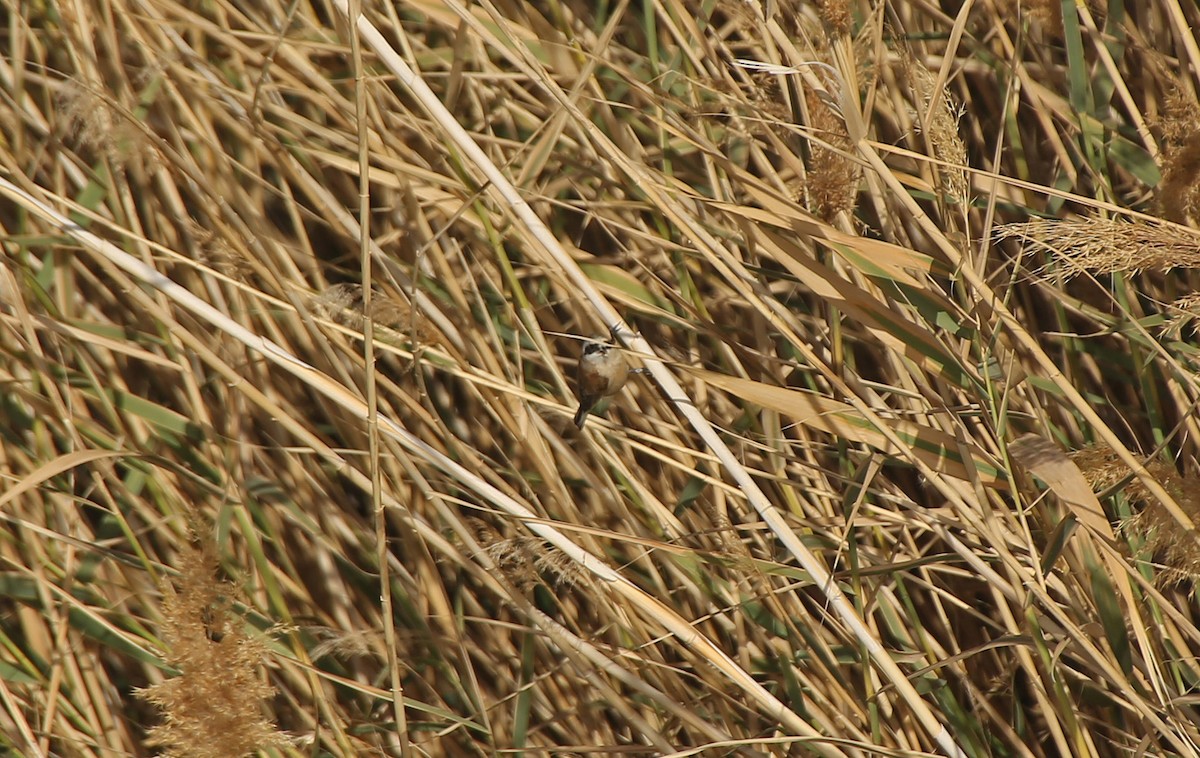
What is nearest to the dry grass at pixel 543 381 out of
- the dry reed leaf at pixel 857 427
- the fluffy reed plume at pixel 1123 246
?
the dry reed leaf at pixel 857 427

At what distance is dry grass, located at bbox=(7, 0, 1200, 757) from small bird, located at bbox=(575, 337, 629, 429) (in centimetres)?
4

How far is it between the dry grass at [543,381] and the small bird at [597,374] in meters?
0.04

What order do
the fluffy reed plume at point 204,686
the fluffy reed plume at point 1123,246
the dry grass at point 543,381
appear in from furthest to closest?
1. the dry grass at point 543,381
2. the fluffy reed plume at point 204,686
3. the fluffy reed plume at point 1123,246

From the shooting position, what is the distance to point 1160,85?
4.24 ft

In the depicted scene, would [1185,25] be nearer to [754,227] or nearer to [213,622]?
[754,227]

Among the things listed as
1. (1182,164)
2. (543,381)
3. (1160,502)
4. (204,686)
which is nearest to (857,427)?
(1160,502)

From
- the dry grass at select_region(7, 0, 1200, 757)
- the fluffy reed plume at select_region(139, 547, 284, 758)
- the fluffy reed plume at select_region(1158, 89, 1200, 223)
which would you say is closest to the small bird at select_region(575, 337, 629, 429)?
the dry grass at select_region(7, 0, 1200, 757)

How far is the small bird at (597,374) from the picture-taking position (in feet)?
4.04

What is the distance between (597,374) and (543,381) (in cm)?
26

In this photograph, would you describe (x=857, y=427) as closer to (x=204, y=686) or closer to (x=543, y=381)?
(x=543, y=381)

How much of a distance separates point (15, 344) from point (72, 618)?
0.38 m

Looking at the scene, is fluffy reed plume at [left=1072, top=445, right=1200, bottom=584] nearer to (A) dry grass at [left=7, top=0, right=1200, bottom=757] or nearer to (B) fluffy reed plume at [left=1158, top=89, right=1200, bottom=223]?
(A) dry grass at [left=7, top=0, right=1200, bottom=757]

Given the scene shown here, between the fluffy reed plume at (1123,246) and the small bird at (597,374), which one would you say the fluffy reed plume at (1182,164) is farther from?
the small bird at (597,374)

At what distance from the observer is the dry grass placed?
1145 millimetres
